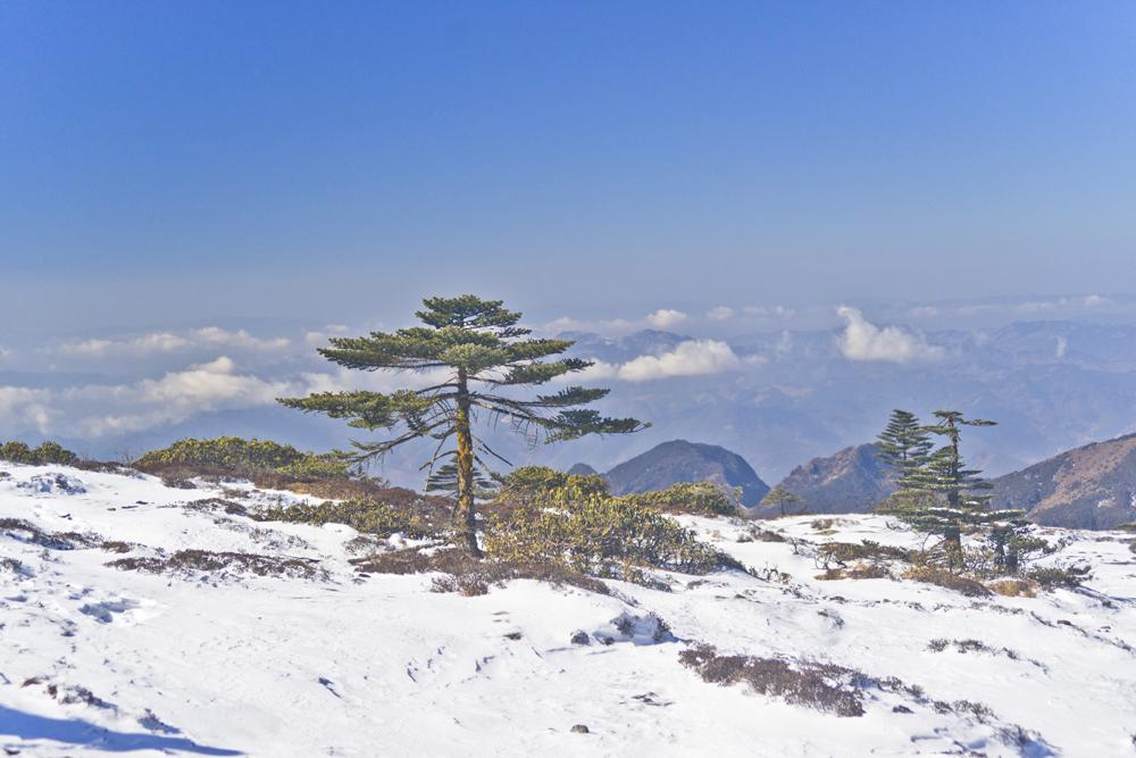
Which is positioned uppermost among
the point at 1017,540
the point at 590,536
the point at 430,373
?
the point at 430,373

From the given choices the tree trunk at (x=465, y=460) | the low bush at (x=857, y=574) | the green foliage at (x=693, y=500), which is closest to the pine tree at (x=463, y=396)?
the tree trunk at (x=465, y=460)

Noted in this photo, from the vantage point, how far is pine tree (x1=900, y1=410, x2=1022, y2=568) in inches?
1180

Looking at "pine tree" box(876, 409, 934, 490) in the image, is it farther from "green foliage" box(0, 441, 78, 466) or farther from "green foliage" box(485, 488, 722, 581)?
"green foliage" box(0, 441, 78, 466)

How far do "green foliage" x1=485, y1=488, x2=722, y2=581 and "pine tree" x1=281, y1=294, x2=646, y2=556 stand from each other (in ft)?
4.91

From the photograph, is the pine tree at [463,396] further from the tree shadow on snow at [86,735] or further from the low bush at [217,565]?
the tree shadow on snow at [86,735]

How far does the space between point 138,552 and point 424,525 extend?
36.6 feet

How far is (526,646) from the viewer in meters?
12.9

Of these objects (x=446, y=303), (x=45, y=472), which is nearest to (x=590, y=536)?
(x=446, y=303)

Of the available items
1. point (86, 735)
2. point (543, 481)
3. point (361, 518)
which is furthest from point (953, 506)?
point (86, 735)

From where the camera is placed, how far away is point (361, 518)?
25.8m

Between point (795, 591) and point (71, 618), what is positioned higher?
point (71, 618)

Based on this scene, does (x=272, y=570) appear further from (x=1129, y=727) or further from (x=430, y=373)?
(x=1129, y=727)

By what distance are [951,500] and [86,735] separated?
30.3 meters

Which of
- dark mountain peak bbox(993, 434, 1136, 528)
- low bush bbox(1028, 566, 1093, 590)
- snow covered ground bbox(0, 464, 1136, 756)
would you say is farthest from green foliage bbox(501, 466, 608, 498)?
dark mountain peak bbox(993, 434, 1136, 528)
